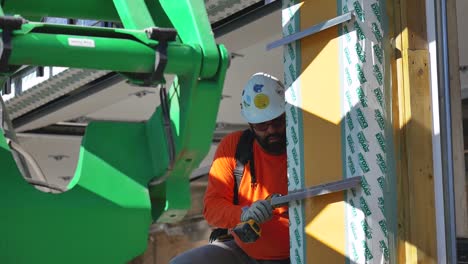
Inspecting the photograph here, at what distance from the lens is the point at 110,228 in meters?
2.51

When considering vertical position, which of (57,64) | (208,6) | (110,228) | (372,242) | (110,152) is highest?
(208,6)

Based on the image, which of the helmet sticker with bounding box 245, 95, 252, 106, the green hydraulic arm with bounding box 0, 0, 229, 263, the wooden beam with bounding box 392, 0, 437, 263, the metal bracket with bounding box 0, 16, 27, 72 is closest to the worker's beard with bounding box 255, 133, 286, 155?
the helmet sticker with bounding box 245, 95, 252, 106

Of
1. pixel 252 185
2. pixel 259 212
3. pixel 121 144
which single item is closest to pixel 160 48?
pixel 121 144

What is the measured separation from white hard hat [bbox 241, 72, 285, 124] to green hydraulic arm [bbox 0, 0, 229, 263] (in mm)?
2465

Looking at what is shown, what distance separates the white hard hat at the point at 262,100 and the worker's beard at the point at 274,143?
0.37ft

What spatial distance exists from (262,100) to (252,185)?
568mm

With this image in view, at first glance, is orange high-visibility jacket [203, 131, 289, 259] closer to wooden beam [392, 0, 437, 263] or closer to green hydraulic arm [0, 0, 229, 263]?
wooden beam [392, 0, 437, 263]

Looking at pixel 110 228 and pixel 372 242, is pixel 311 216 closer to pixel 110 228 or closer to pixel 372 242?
pixel 372 242

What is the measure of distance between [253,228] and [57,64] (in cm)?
257

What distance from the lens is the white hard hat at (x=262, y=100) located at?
17.2 ft

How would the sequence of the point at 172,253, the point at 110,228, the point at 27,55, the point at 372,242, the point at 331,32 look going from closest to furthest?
the point at 27,55, the point at 110,228, the point at 372,242, the point at 331,32, the point at 172,253

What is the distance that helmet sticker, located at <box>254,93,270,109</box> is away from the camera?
527cm

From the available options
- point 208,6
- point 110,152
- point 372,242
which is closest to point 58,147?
point 208,6

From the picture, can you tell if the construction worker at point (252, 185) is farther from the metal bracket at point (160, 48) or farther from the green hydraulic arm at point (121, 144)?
the metal bracket at point (160, 48)
